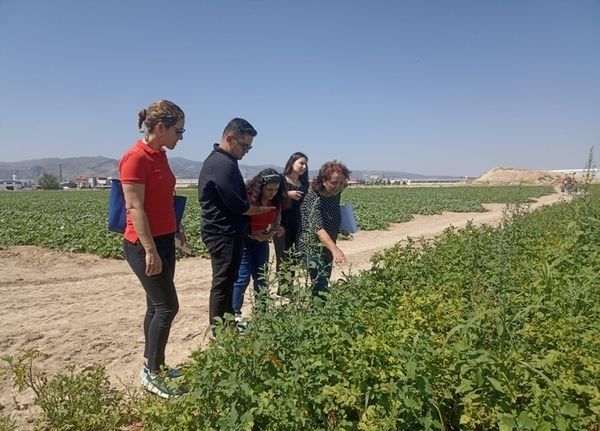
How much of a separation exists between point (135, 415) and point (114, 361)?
4.48 ft

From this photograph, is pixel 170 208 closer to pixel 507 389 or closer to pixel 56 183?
pixel 507 389

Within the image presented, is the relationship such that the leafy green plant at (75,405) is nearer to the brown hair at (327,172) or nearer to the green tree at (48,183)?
the brown hair at (327,172)

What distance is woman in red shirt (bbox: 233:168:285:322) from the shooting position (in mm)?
4070

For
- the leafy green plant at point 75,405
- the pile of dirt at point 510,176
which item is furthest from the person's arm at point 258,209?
the pile of dirt at point 510,176

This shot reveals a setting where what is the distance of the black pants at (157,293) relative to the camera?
2932 millimetres

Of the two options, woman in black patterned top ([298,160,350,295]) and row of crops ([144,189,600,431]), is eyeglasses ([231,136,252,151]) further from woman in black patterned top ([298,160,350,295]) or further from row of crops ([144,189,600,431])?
row of crops ([144,189,600,431])

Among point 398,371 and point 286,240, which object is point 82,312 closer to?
point 286,240

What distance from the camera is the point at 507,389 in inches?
70.9

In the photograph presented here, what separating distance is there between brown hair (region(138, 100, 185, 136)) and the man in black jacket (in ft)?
1.89

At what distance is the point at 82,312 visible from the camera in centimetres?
528

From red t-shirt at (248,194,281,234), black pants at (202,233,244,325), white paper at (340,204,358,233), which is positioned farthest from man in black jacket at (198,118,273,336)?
white paper at (340,204,358,233)

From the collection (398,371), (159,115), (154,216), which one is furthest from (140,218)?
(398,371)

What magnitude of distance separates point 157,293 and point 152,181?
33.1 inches

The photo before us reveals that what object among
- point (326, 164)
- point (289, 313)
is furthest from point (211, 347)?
point (326, 164)
